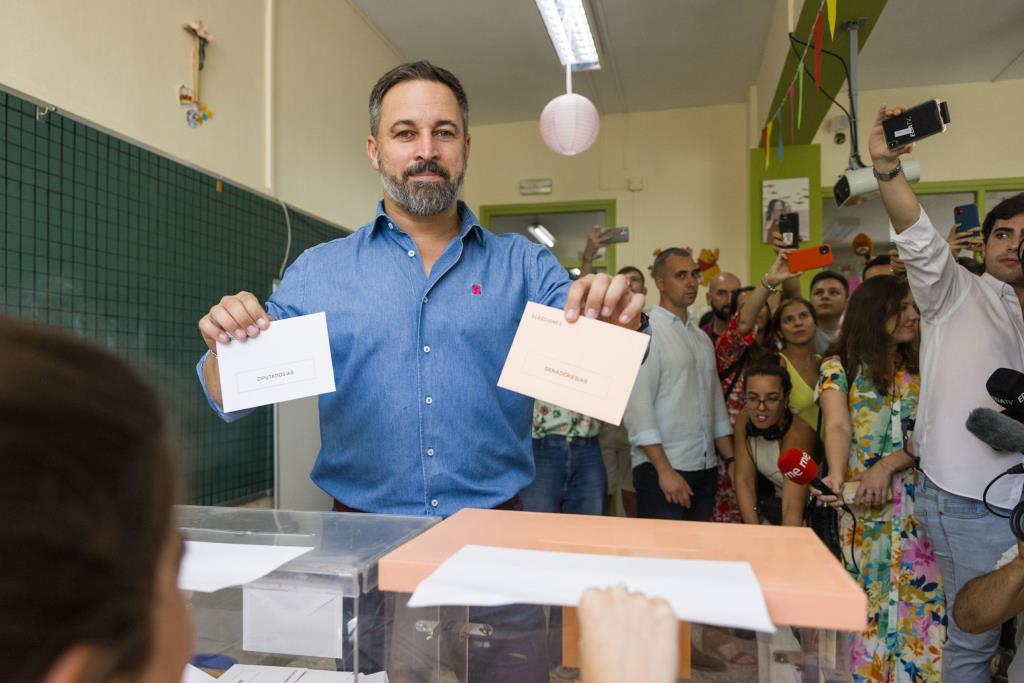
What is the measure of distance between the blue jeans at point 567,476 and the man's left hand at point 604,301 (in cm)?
217

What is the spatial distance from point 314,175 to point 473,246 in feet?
8.48

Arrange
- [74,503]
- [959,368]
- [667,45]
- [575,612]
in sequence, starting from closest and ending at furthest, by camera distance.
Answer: [74,503]
[575,612]
[959,368]
[667,45]

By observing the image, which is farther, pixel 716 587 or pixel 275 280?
pixel 275 280

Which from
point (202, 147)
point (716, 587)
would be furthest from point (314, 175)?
point (716, 587)

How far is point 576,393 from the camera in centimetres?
76

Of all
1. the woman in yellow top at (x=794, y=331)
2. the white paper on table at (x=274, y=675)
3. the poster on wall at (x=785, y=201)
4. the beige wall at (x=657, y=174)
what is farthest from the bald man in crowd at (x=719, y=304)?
the white paper on table at (x=274, y=675)

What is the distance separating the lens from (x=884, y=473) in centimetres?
217

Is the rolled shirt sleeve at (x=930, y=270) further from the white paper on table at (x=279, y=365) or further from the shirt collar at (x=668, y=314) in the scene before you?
the white paper on table at (x=279, y=365)

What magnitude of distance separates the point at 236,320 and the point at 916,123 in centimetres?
174

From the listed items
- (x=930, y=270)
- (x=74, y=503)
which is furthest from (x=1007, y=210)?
(x=74, y=503)

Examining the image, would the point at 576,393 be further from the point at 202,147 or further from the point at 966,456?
the point at 202,147

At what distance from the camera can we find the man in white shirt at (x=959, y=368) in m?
1.79

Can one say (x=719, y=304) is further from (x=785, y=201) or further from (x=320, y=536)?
(x=320, y=536)

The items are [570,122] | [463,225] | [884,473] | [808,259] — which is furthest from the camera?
[570,122]
